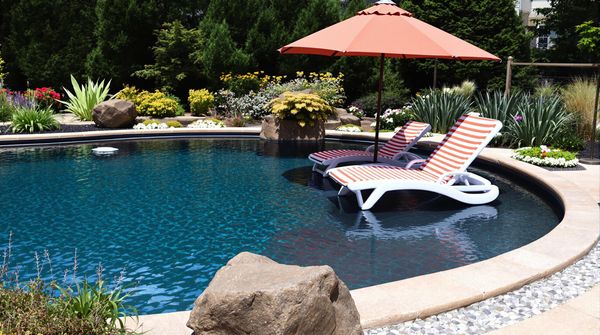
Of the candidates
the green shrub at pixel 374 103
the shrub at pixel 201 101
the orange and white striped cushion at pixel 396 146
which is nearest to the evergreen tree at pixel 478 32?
the green shrub at pixel 374 103

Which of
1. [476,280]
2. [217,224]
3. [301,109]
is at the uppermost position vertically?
[301,109]

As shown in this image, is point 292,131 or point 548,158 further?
point 292,131

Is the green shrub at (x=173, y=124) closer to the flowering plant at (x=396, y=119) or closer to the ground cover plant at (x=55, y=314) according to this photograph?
the flowering plant at (x=396, y=119)

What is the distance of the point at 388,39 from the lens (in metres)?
8.51

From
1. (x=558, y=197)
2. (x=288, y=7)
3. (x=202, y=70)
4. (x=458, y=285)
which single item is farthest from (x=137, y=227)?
(x=288, y=7)

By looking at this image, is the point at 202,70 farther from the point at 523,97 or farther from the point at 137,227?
the point at 137,227

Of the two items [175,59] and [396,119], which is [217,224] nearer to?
[396,119]

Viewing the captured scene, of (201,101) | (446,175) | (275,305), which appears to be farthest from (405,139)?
(201,101)

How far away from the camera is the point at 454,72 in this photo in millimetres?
22000

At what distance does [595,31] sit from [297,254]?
31.6 feet

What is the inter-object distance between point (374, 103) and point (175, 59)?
26.3ft

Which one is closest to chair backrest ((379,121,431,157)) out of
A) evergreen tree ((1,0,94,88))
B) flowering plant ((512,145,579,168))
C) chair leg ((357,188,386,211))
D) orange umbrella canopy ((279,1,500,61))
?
orange umbrella canopy ((279,1,500,61))

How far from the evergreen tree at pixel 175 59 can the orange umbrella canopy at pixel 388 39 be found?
1294 centimetres

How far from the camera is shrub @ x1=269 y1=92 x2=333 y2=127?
14.3 meters
